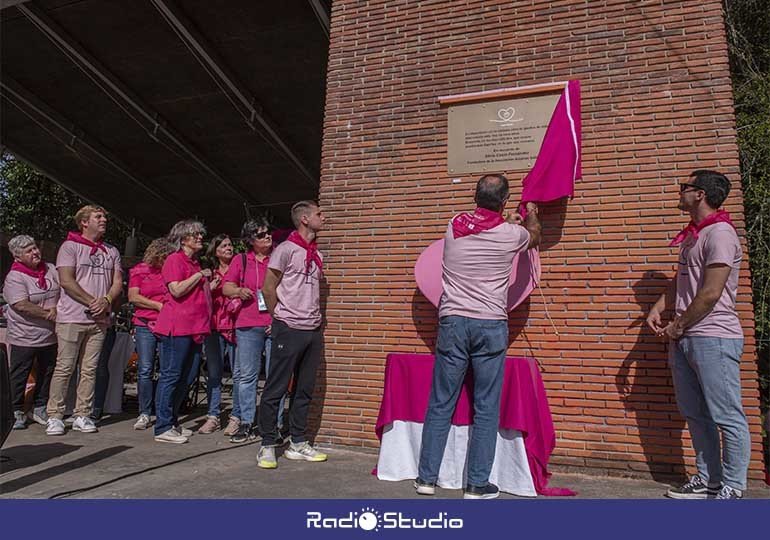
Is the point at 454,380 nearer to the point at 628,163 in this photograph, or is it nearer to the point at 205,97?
Result: the point at 628,163

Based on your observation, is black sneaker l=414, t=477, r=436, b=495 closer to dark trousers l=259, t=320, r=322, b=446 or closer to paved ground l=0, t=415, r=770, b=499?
paved ground l=0, t=415, r=770, b=499

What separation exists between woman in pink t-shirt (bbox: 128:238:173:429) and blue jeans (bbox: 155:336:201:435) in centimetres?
83

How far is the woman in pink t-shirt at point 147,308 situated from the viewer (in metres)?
6.19

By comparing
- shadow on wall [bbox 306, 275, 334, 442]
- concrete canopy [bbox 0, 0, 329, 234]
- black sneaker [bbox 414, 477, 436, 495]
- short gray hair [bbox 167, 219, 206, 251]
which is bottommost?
black sneaker [bbox 414, 477, 436, 495]

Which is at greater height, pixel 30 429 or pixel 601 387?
pixel 601 387

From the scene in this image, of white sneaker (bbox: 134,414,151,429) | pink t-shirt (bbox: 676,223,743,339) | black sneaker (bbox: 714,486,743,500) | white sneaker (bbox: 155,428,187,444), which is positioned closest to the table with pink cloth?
black sneaker (bbox: 714,486,743,500)

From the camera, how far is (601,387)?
14.6 ft

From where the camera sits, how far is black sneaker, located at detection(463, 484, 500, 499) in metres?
3.59

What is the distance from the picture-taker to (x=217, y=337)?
6098mm

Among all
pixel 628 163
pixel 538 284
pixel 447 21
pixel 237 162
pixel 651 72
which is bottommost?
pixel 538 284

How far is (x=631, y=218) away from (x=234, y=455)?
379cm

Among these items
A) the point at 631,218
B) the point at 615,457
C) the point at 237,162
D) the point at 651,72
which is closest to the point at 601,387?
the point at 615,457

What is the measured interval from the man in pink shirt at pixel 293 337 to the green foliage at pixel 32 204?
21.2 m

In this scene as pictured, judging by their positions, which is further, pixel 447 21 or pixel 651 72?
pixel 447 21
